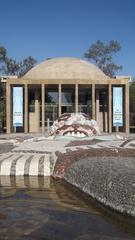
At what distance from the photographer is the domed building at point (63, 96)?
134 ft

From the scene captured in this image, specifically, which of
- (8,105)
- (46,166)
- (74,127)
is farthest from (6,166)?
(8,105)

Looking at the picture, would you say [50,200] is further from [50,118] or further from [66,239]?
[50,118]

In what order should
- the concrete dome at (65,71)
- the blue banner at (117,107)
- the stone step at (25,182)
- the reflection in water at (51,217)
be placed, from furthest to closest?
the concrete dome at (65,71) → the blue banner at (117,107) → the stone step at (25,182) → the reflection in water at (51,217)

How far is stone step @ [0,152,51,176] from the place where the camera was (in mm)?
10633

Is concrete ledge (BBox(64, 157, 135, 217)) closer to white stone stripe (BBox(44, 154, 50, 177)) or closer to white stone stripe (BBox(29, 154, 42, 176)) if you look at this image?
white stone stripe (BBox(44, 154, 50, 177))

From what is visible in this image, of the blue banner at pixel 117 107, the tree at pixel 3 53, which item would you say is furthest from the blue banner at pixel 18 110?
the tree at pixel 3 53

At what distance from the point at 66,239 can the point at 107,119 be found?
129 ft

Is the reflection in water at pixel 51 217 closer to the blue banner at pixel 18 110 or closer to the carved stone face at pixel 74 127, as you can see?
the carved stone face at pixel 74 127

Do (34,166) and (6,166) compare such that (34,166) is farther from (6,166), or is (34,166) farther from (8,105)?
(8,105)

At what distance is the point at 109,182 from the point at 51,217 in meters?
1.09

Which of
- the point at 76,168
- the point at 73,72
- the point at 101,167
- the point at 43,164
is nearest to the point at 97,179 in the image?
the point at 101,167

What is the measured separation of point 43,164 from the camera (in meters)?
10.9

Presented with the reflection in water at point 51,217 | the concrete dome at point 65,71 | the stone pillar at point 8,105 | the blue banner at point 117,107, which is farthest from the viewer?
the concrete dome at point 65,71

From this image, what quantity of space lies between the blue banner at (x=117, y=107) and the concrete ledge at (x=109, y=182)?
1239 inches
